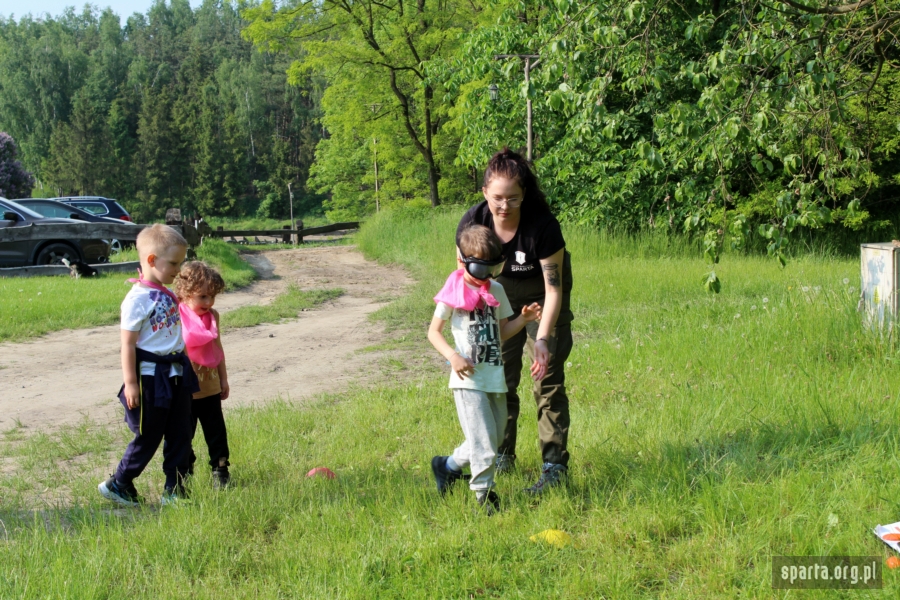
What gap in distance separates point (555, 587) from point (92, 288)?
11383 mm

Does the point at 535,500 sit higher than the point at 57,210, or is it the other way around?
the point at 57,210

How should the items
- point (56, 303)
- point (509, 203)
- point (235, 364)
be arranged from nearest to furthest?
1. point (509, 203)
2. point (235, 364)
3. point (56, 303)

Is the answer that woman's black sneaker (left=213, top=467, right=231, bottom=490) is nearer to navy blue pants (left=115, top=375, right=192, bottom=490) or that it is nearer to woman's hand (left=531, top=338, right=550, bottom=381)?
navy blue pants (left=115, top=375, right=192, bottom=490)

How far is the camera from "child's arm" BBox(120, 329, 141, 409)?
4.00 m

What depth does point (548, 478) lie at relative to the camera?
4129mm

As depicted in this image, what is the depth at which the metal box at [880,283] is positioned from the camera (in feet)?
20.8

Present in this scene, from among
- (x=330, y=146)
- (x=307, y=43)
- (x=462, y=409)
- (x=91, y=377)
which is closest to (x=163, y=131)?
(x=330, y=146)

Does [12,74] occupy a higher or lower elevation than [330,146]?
higher

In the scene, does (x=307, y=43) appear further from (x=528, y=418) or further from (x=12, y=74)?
(x=12, y=74)

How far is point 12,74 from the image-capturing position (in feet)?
311

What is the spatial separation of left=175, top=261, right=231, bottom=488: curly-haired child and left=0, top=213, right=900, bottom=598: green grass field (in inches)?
6.5

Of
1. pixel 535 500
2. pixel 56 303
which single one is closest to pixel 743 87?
pixel 535 500

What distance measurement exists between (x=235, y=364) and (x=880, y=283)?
6.17 m

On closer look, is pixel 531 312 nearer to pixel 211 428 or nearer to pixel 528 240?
pixel 528 240
